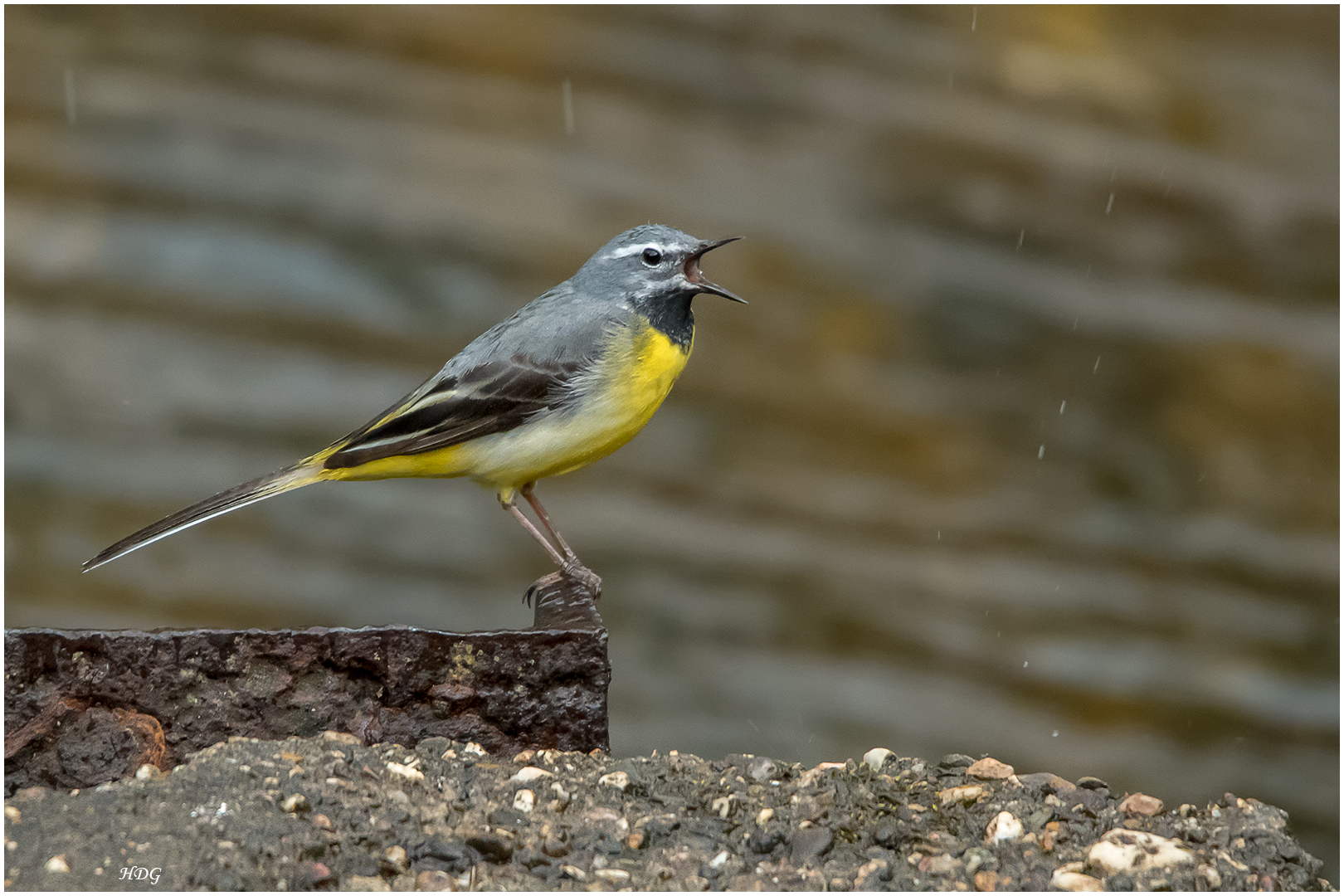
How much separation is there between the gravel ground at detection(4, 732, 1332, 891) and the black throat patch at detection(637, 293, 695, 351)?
117 cm

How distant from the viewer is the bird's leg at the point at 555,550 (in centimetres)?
333

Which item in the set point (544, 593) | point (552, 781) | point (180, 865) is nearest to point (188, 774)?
point (180, 865)

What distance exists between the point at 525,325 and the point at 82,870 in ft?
5.80

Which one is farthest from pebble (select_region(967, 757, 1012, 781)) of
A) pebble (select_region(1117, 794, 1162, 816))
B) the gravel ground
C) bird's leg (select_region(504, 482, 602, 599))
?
bird's leg (select_region(504, 482, 602, 599))

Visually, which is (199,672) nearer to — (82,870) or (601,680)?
(82,870)

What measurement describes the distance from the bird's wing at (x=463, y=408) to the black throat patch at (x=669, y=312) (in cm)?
25

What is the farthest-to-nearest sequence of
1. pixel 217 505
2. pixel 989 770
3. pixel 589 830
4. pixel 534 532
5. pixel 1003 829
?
pixel 534 532 → pixel 217 505 → pixel 989 770 → pixel 1003 829 → pixel 589 830

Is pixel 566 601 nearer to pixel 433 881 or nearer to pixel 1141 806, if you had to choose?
pixel 433 881

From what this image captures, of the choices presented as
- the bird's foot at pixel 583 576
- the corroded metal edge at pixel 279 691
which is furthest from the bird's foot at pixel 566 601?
→ the corroded metal edge at pixel 279 691

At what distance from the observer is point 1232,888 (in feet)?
7.00

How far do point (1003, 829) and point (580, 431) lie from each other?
141 cm

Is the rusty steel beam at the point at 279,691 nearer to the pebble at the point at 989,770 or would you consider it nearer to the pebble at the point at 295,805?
the pebble at the point at 295,805

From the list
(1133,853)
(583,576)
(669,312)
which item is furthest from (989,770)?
(669,312)

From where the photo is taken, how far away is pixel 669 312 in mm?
3215
